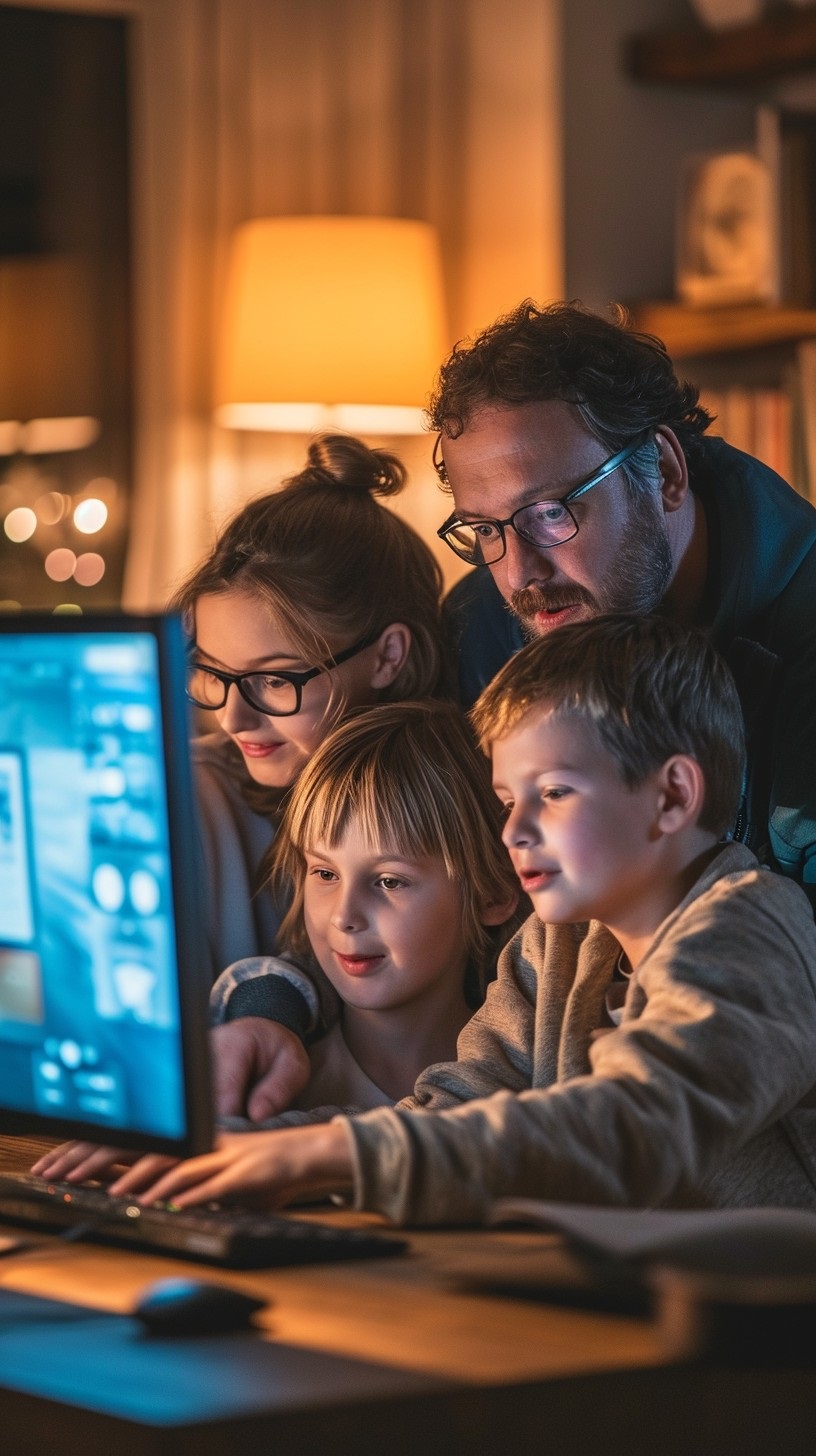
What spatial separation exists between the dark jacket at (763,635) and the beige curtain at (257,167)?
1.85 metres

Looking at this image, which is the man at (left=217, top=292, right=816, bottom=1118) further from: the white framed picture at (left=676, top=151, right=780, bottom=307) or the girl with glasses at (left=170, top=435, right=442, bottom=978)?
the white framed picture at (left=676, top=151, right=780, bottom=307)

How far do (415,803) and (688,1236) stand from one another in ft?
2.12

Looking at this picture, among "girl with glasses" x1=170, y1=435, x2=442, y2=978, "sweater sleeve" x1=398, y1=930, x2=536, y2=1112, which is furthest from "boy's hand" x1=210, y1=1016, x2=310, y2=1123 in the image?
"girl with glasses" x1=170, y1=435, x2=442, y2=978

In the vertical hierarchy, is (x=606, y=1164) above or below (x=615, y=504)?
below

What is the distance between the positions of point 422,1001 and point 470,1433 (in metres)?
0.78

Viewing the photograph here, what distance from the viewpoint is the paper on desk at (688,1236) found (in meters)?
0.89

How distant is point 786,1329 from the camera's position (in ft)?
2.81

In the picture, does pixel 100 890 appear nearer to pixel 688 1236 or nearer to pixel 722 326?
pixel 688 1236

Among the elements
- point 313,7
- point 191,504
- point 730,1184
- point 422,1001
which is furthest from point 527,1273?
point 313,7

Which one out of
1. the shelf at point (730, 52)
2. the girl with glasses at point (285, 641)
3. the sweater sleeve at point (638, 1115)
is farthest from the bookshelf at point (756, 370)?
the sweater sleeve at point (638, 1115)

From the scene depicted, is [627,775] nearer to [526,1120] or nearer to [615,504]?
[526,1120]

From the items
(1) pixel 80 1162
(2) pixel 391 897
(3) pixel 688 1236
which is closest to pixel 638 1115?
(3) pixel 688 1236

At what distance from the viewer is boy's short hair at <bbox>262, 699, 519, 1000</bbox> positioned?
1.51 metres

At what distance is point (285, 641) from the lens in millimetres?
1700
